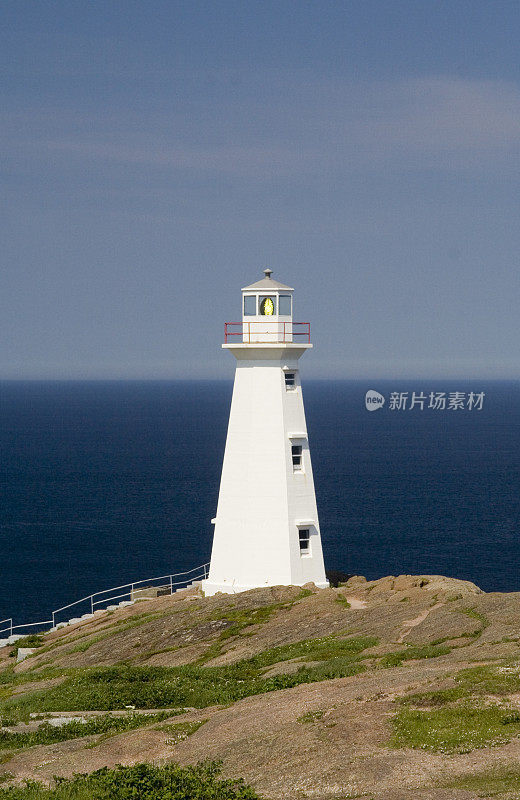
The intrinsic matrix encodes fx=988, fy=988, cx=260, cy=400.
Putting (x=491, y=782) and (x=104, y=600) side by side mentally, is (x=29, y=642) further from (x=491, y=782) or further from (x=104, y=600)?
(x=491, y=782)

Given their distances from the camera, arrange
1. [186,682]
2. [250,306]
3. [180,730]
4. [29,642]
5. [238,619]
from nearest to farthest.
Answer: [180,730]
[186,682]
[238,619]
[29,642]
[250,306]

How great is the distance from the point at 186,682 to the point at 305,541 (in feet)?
47.3

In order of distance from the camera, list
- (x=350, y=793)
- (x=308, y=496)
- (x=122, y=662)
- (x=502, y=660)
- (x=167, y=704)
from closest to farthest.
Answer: (x=350, y=793) < (x=502, y=660) < (x=167, y=704) < (x=122, y=662) < (x=308, y=496)

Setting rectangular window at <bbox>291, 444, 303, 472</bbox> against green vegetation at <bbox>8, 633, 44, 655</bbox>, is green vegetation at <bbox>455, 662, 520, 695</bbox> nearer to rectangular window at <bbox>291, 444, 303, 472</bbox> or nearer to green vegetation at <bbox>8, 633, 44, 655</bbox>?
rectangular window at <bbox>291, 444, 303, 472</bbox>

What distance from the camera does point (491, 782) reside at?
16047mm

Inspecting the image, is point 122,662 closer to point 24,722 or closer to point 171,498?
point 24,722

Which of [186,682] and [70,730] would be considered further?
[186,682]

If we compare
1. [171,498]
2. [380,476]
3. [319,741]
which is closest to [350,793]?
[319,741]

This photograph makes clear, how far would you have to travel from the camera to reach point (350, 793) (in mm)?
16266

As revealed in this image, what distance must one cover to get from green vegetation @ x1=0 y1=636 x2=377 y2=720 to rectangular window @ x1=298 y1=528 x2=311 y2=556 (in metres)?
9.65

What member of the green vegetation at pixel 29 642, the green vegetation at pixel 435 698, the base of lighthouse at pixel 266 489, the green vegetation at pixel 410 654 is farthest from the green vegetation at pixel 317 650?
the green vegetation at pixel 29 642

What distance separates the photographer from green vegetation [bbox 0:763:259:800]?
1670cm

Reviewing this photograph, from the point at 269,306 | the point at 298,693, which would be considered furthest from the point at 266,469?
the point at 298,693

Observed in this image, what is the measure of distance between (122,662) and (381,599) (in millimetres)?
9507
